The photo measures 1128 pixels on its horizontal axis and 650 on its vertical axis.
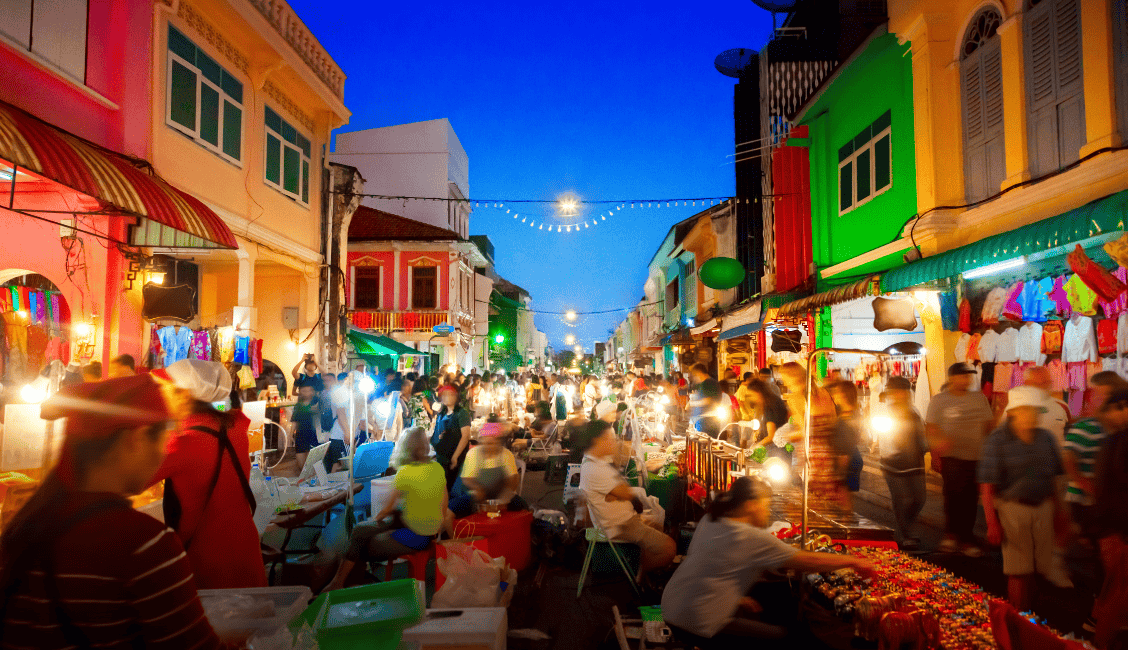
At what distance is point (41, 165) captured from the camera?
5.08 meters

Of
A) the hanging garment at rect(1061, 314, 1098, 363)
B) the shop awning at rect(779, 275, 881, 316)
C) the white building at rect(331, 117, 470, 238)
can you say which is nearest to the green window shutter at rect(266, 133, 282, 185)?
the shop awning at rect(779, 275, 881, 316)

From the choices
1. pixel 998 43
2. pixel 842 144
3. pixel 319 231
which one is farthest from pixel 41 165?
pixel 842 144

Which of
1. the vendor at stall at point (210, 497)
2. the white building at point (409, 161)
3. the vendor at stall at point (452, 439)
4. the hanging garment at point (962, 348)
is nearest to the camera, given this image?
the vendor at stall at point (210, 497)

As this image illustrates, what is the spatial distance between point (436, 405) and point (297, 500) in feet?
20.0

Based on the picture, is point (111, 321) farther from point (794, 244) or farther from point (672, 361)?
point (672, 361)

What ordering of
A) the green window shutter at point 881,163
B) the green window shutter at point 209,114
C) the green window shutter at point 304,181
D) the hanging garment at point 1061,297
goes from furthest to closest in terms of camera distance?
the green window shutter at point 304,181 < the green window shutter at point 881,163 < the green window shutter at point 209,114 < the hanging garment at point 1061,297

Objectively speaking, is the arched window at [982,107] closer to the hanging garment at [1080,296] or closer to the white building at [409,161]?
the hanging garment at [1080,296]

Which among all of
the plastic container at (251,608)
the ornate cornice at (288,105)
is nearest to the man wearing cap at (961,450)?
the plastic container at (251,608)

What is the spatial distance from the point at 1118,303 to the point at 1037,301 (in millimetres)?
1029

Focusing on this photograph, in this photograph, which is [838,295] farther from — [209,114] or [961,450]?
[209,114]

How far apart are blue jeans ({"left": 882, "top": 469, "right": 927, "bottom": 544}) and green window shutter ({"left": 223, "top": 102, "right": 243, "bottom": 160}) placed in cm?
1127

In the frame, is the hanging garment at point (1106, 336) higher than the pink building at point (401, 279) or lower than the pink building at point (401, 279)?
lower

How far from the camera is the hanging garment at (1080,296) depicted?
621 centimetres

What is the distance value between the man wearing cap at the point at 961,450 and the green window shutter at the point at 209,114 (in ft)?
36.4
